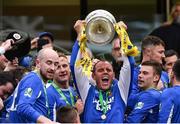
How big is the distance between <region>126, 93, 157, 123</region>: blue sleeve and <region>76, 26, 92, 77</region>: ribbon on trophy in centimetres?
75

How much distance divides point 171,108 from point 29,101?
154 cm

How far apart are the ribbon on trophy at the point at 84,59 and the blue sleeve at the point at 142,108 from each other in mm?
747

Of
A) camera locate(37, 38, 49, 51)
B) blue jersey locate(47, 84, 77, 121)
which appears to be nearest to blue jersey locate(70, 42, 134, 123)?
blue jersey locate(47, 84, 77, 121)

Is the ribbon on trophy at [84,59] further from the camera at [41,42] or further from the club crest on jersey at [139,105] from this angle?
the camera at [41,42]

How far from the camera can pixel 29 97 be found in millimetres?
8961

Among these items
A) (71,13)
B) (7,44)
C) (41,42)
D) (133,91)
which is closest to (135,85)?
(133,91)

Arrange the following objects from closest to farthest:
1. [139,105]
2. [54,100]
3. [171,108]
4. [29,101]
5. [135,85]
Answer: [171,108] → [29,101] → [139,105] → [54,100] → [135,85]

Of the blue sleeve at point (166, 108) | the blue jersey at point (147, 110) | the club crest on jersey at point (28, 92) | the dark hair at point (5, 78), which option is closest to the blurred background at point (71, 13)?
the dark hair at point (5, 78)

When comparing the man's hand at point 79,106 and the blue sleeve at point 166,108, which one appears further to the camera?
the man's hand at point 79,106

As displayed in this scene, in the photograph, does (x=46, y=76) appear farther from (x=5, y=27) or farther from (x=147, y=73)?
(x=5, y=27)

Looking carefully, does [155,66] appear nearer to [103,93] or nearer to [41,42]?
[103,93]

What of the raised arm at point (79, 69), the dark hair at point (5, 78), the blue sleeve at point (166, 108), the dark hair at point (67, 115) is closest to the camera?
the dark hair at point (67, 115)

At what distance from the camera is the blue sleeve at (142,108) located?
9.09 m

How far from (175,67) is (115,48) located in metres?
1.22
